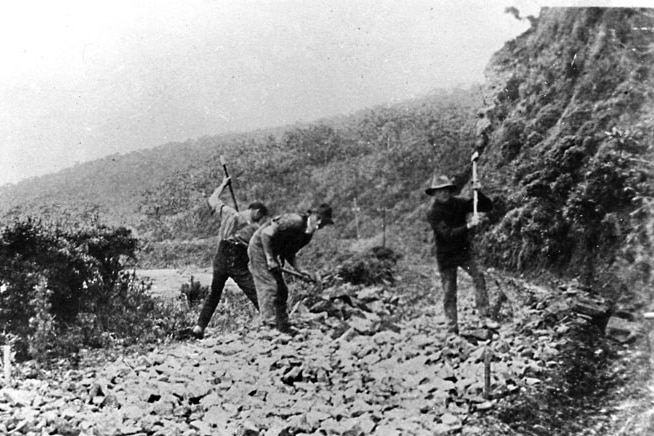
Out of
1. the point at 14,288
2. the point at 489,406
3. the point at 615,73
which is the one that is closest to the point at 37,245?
the point at 14,288

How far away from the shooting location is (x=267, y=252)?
404 cm

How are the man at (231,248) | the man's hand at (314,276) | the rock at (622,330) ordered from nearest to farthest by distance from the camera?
the rock at (622,330)
the man's hand at (314,276)
the man at (231,248)

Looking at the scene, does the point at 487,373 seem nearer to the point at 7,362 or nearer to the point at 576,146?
the point at 576,146

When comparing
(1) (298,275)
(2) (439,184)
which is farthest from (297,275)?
(2) (439,184)

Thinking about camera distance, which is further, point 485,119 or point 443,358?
point 485,119

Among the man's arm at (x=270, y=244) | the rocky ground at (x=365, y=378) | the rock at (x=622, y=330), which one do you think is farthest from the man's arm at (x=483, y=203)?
the man's arm at (x=270, y=244)

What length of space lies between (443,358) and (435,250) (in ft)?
2.35

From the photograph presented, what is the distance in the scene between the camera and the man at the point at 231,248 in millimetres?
4113

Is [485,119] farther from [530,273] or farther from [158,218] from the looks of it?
[158,218]

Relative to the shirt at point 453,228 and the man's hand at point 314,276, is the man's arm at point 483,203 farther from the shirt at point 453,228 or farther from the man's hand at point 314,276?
the man's hand at point 314,276

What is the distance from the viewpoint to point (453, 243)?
3863 millimetres

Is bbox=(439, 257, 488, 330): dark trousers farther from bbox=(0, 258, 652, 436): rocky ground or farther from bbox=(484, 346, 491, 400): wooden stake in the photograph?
bbox=(484, 346, 491, 400): wooden stake

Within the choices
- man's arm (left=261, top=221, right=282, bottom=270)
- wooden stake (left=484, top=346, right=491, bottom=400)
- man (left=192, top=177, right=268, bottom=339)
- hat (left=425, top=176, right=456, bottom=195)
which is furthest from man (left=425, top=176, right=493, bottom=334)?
man (left=192, top=177, right=268, bottom=339)

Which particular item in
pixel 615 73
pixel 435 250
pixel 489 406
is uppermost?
pixel 615 73
